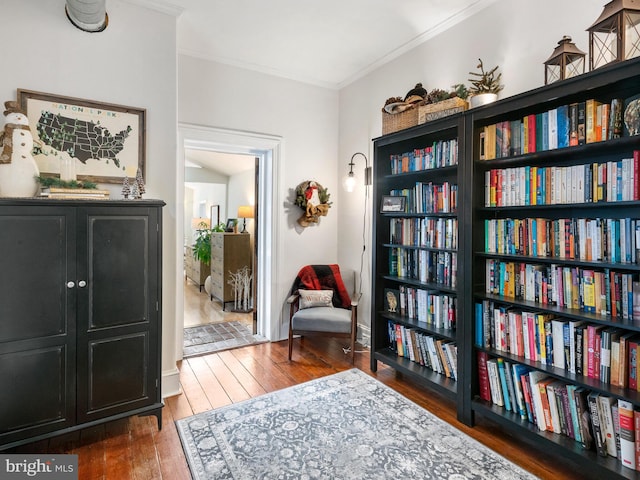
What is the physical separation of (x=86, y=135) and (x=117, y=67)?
1.78ft

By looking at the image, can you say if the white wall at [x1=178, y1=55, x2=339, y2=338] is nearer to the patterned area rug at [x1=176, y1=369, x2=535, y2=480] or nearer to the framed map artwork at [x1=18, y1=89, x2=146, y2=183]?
the framed map artwork at [x1=18, y1=89, x2=146, y2=183]

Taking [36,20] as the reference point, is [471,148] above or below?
below

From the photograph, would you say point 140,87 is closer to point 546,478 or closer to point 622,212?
point 622,212

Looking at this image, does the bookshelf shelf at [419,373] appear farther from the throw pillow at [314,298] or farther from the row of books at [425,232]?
the row of books at [425,232]

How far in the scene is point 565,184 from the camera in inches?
75.6

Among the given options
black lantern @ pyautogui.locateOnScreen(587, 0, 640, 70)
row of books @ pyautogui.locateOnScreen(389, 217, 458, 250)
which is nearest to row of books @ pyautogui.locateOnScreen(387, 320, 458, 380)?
row of books @ pyautogui.locateOnScreen(389, 217, 458, 250)

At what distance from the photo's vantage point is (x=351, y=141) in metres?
3.95

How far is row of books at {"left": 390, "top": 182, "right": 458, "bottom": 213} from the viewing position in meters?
2.57

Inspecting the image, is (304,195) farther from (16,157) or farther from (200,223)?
(200,223)

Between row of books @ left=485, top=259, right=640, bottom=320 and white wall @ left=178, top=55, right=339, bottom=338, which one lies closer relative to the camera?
row of books @ left=485, top=259, right=640, bottom=320

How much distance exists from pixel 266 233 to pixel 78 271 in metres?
2.06

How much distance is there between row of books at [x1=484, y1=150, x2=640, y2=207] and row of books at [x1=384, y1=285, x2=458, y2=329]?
0.81 meters

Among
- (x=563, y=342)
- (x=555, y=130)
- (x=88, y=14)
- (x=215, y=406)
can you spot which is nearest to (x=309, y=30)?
(x=88, y=14)

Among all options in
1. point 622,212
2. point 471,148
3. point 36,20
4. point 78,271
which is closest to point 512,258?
point 622,212
